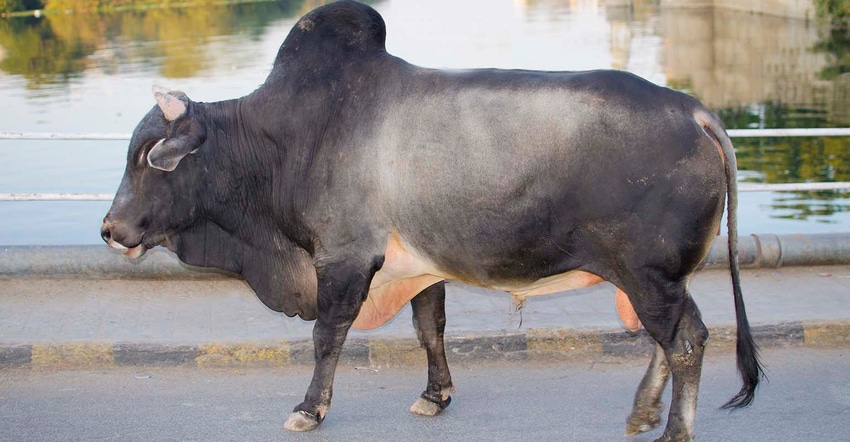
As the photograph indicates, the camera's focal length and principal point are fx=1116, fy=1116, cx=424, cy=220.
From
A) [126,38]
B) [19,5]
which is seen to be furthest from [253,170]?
[19,5]

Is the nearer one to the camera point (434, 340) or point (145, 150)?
point (145, 150)

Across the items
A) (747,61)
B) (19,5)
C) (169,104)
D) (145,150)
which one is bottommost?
(747,61)

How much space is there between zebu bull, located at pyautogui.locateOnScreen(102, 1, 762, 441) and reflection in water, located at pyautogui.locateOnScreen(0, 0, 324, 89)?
61.4 ft

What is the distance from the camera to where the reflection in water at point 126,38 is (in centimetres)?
2675

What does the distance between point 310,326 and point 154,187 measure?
1.49 metres

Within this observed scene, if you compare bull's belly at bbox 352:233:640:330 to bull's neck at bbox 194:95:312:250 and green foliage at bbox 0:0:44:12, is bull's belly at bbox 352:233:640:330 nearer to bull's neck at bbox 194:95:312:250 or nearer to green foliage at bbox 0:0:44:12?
bull's neck at bbox 194:95:312:250

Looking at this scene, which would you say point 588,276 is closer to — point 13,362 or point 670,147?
point 670,147

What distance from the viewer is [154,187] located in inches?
201

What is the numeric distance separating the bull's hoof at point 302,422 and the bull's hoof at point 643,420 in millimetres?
1403

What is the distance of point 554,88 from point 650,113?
0.41 metres

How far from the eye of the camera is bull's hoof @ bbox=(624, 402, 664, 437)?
4.92m

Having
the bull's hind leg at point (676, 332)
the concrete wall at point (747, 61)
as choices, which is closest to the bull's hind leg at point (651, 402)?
the bull's hind leg at point (676, 332)

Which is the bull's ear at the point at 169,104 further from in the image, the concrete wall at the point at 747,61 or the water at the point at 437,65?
the concrete wall at the point at 747,61

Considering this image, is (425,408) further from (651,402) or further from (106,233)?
(106,233)
